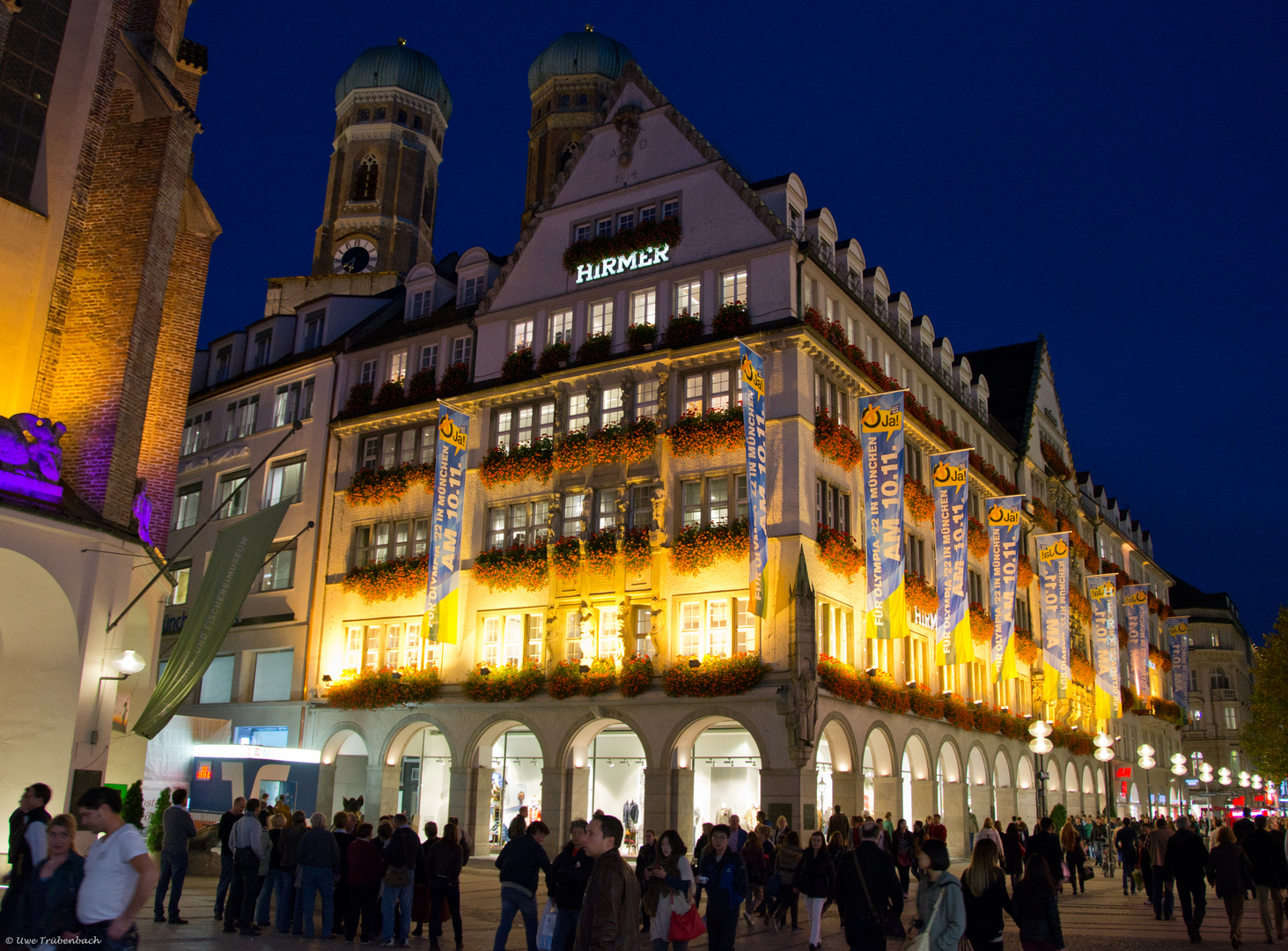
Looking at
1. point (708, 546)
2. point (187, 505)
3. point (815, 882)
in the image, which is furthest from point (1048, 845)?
point (187, 505)

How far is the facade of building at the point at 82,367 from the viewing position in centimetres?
1847

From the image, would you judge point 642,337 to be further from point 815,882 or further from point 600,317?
point 815,882

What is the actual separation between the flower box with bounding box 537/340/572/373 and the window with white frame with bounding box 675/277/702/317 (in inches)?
144

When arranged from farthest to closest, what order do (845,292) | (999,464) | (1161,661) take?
(1161,661) < (999,464) < (845,292)

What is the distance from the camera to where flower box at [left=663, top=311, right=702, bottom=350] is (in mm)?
31531

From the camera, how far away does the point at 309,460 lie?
39.1m

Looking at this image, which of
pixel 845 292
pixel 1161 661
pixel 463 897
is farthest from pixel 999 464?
pixel 463 897

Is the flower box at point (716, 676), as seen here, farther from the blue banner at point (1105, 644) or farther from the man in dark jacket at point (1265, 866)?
the blue banner at point (1105, 644)

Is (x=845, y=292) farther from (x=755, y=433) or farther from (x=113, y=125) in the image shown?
(x=113, y=125)

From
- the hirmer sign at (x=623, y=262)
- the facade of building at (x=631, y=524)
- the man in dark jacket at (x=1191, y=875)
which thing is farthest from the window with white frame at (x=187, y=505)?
the man in dark jacket at (x=1191, y=875)

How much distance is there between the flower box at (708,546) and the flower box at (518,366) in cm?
803

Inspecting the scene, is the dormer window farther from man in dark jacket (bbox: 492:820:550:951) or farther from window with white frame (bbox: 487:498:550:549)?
man in dark jacket (bbox: 492:820:550:951)

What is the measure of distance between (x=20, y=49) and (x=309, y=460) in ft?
64.0

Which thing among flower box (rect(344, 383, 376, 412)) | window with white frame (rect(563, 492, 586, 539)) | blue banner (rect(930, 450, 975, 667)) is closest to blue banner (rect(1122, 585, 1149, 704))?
blue banner (rect(930, 450, 975, 667))
